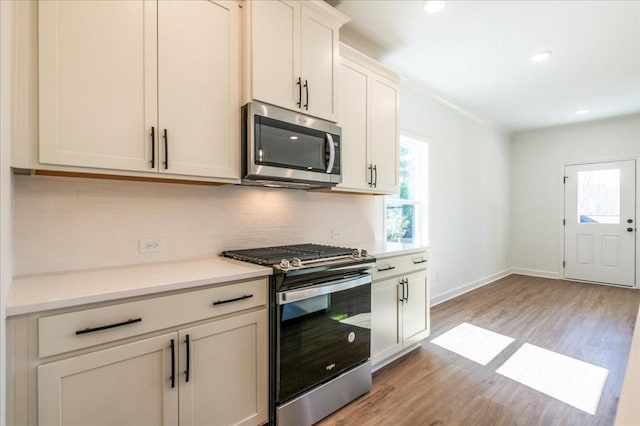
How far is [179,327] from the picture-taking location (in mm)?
1442

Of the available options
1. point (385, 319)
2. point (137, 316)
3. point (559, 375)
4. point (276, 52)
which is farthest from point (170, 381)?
point (559, 375)

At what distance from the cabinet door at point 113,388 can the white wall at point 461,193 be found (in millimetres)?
3366

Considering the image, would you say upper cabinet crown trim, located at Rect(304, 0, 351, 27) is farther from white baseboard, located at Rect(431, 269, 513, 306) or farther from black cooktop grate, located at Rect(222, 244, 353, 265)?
white baseboard, located at Rect(431, 269, 513, 306)

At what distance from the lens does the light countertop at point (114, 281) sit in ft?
3.84

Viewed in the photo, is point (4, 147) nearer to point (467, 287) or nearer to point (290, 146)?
point (290, 146)

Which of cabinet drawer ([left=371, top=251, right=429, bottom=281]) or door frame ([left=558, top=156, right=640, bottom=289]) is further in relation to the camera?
door frame ([left=558, top=156, right=640, bottom=289])

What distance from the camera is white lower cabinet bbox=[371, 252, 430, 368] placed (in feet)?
8.09

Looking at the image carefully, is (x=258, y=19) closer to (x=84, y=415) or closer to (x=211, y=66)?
(x=211, y=66)

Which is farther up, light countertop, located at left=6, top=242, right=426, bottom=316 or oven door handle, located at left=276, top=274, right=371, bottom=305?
light countertop, located at left=6, top=242, right=426, bottom=316

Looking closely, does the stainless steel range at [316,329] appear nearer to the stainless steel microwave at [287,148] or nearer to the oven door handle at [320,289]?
the oven door handle at [320,289]

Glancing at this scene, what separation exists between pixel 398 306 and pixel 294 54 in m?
2.07

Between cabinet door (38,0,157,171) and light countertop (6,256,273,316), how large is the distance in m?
0.53

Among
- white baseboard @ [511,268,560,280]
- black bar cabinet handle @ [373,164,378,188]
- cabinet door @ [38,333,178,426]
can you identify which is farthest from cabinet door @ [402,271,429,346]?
white baseboard @ [511,268,560,280]

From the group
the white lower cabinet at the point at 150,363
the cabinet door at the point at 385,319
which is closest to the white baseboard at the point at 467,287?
the cabinet door at the point at 385,319
